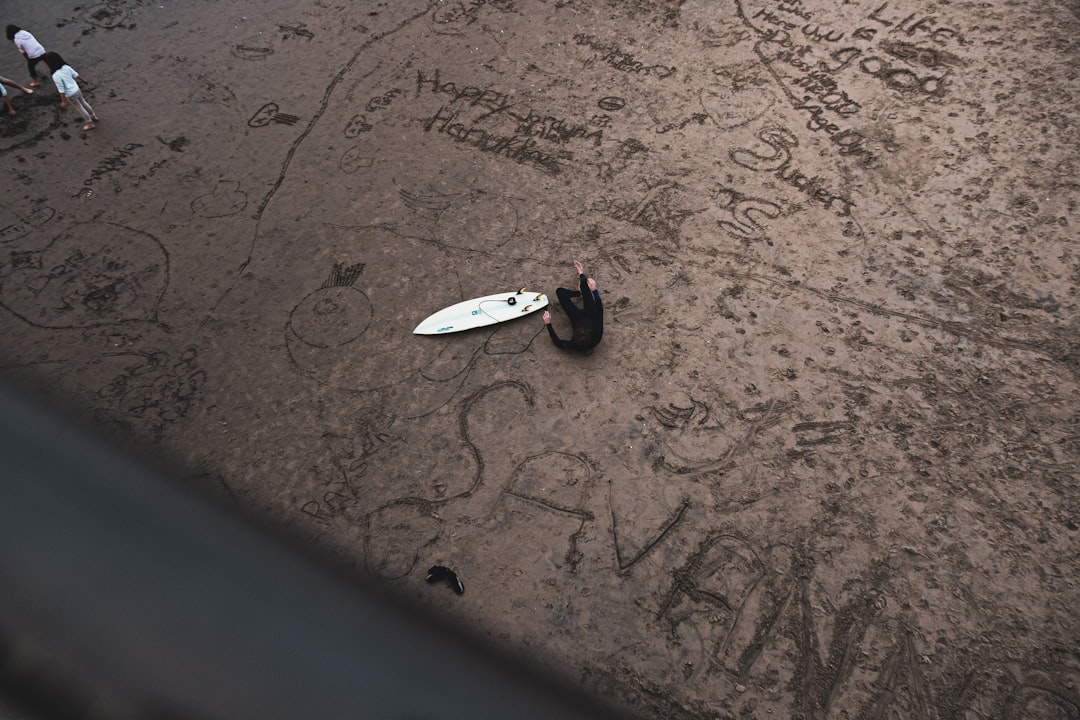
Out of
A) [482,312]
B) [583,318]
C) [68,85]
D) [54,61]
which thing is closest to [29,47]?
[54,61]

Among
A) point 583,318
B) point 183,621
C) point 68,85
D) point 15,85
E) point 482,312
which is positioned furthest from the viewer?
point 15,85

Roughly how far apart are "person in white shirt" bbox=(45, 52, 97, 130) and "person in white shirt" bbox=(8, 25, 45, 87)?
0.59 metres

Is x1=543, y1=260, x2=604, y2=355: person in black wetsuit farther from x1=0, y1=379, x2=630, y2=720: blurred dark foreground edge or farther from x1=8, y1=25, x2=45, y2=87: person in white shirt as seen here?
x1=8, y1=25, x2=45, y2=87: person in white shirt

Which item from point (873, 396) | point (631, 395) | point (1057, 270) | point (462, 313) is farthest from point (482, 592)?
point (1057, 270)

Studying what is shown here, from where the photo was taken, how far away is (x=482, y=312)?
217 inches

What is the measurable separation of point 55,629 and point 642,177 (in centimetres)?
620

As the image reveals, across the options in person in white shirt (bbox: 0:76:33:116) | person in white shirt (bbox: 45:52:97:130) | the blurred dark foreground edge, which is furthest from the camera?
person in white shirt (bbox: 0:76:33:116)

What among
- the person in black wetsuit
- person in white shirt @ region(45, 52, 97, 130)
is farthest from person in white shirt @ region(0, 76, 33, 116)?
the person in black wetsuit

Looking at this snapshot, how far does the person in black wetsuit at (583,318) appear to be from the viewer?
5.16 m

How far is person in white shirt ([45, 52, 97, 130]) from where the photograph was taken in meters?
6.54

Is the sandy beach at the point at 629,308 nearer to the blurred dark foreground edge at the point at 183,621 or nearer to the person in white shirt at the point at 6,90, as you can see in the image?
the person in white shirt at the point at 6,90

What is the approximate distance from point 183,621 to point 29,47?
8773mm

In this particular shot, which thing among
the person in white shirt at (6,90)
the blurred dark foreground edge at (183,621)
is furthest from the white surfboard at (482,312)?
the person in white shirt at (6,90)

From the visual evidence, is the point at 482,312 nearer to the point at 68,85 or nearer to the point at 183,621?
the point at 68,85
